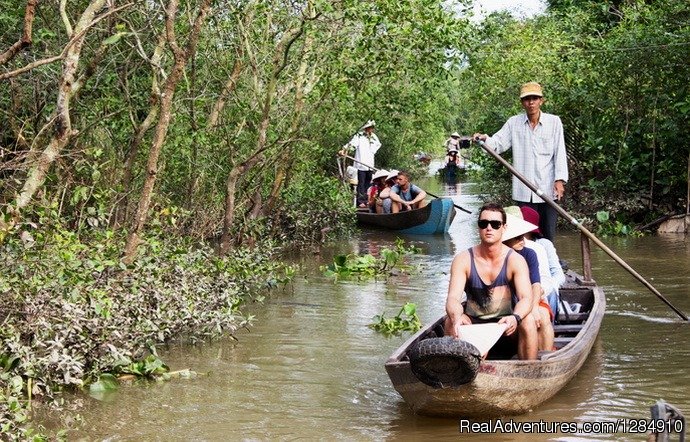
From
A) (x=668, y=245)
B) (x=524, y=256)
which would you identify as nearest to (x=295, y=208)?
(x=668, y=245)

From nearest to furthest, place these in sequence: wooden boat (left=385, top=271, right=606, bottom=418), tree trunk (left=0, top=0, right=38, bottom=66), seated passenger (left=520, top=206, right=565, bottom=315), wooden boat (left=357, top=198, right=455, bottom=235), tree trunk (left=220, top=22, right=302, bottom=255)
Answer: tree trunk (left=0, top=0, right=38, bottom=66) → wooden boat (left=385, top=271, right=606, bottom=418) → seated passenger (left=520, top=206, right=565, bottom=315) → tree trunk (left=220, top=22, right=302, bottom=255) → wooden boat (left=357, top=198, right=455, bottom=235)

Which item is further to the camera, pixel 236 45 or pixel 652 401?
pixel 236 45

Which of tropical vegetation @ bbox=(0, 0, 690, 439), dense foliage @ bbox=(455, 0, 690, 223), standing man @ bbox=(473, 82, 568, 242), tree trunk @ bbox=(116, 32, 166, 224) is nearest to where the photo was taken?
tropical vegetation @ bbox=(0, 0, 690, 439)

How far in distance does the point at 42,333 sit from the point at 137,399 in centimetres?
79

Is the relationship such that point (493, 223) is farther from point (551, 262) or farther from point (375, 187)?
point (375, 187)

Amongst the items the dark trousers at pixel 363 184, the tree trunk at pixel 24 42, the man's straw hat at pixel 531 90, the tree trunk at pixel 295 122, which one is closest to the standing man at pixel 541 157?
the man's straw hat at pixel 531 90

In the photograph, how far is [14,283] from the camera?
717 centimetres

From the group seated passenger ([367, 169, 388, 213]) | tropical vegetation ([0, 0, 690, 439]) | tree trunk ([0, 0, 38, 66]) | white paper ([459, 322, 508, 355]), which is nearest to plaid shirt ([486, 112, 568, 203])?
tropical vegetation ([0, 0, 690, 439])

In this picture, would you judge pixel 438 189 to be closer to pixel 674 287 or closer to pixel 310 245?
pixel 310 245

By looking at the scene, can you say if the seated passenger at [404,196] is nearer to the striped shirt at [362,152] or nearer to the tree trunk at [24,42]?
the striped shirt at [362,152]

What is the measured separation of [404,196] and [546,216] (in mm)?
9215

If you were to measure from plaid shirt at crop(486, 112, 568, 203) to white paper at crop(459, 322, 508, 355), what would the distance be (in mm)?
3523

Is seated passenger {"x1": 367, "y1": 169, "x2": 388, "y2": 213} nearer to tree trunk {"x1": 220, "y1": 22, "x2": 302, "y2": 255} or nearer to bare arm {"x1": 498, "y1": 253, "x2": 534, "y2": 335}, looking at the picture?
tree trunk {"x1": 220, "y1": 22, "x2": 302, "y2": 255}

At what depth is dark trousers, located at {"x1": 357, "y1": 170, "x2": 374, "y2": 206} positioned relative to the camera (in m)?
21.8
